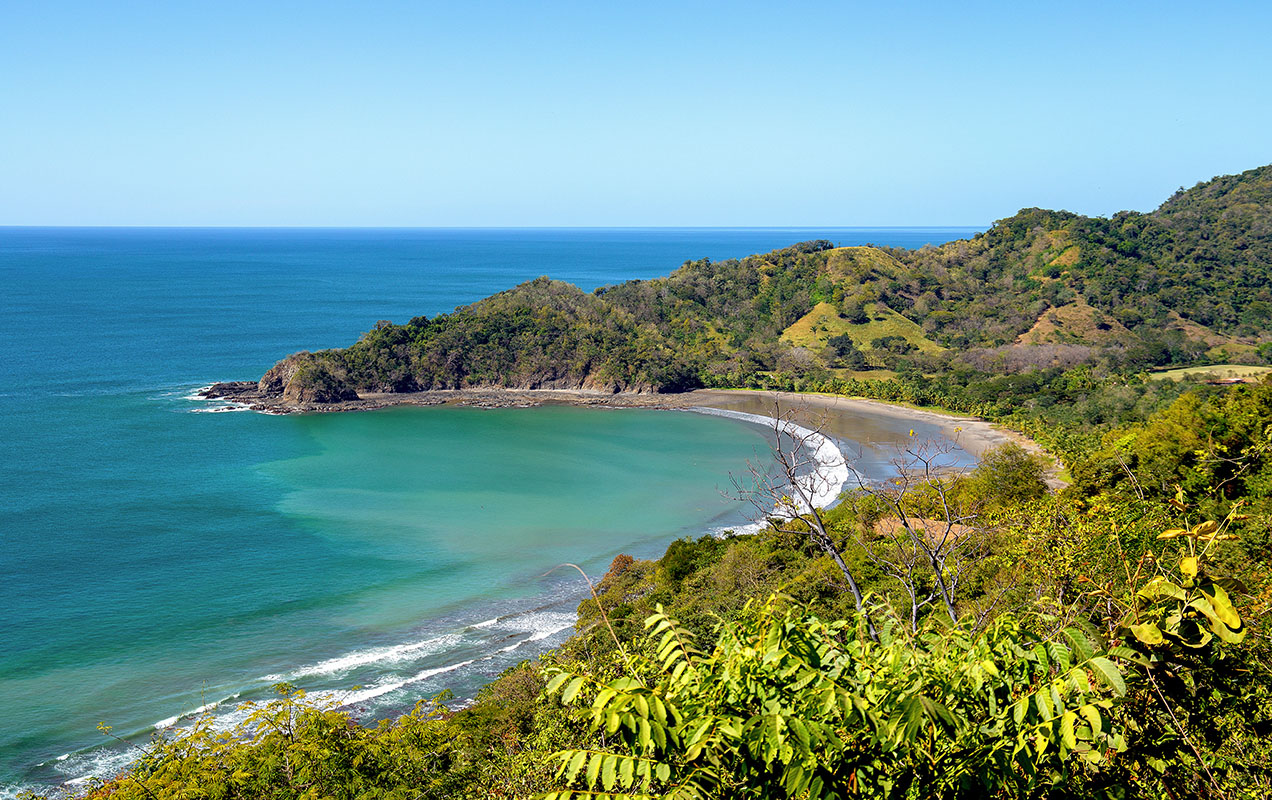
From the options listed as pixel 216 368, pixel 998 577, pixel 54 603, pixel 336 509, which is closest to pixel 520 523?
pixel 336 509

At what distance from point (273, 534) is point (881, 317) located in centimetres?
7296

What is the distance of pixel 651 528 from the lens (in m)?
36.6

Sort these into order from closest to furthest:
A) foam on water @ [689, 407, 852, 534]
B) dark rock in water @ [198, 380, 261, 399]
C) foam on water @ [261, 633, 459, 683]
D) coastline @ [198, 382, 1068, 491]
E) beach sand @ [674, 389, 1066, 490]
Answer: foam on water @ [261, 633, 459, 683], foam on water @ [689, 407, 852, 534], beach sand @ [674, 389, 1066, 490], coastline @ [198, 382, 1068, 491], dark rock in water @ [198, 380, 261, 399]

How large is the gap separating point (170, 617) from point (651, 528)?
18.9 m

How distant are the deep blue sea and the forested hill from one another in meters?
9.90

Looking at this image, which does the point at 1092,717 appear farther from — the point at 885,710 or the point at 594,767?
the point at 594,767

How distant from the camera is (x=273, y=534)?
34844 mm

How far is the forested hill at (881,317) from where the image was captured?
70.9 m

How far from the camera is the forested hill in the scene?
70875 millimetres

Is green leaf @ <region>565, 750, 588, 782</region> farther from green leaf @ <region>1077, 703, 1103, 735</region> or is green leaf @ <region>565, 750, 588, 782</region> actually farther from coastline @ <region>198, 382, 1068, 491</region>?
coastline @ <region>198, 382, 1068, 491</region>

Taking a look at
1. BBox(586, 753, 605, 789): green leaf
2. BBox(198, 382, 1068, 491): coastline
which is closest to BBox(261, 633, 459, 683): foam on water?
BBox(586, 753, 605, 789): green leaf

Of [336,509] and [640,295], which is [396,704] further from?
[640,295]

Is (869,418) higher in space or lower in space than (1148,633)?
lower

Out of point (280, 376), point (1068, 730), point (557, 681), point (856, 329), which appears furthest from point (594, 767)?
point (856, 329)
